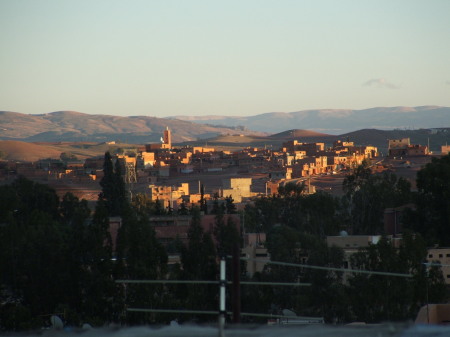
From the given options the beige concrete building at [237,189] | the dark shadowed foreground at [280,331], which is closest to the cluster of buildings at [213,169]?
the beige concrete building at [237,189]

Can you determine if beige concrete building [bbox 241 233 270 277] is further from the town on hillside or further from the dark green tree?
the dark green tree

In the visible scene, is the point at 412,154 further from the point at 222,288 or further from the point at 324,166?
the point at 222,288

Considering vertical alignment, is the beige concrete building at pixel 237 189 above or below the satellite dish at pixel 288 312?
below

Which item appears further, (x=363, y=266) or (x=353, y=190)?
(x=353, y=190)

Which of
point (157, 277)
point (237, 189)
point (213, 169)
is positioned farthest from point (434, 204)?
point (213, 169)

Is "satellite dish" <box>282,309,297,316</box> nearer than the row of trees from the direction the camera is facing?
Yes

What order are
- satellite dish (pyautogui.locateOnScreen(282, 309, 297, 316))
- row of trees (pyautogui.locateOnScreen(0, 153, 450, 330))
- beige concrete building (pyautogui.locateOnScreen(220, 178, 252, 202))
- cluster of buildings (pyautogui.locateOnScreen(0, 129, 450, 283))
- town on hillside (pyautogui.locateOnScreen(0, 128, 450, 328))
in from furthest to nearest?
cluster of buildings (pyautogui.locateOnScreen(0, 129, 450, 283)) < beige concrete building (pyautogui.locateOnScreen(220, 178, 252, 202)) < town on hillside (pyautogui.locateOnScreen(0, 128, 450, 328)) < row of trees (pyautogui.locateOnScreen(0, 153, 450, 330)) < satellite dish (pyautogui.locateOnScreen(282, 309, 297, 316))

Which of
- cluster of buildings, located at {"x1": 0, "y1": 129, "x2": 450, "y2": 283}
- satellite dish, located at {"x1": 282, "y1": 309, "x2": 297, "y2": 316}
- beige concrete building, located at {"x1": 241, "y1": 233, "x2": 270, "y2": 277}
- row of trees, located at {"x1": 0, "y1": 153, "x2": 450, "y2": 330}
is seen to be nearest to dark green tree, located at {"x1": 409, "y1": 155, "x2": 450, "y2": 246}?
beige concrete building, located at {"x1": 241, "y1": 233, "x2": 270, "y2": 277}

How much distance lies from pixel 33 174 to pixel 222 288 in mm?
59778

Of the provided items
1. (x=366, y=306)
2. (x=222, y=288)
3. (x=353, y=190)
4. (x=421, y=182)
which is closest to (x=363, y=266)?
(x=366, y=306)

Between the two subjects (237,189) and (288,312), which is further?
(237,189)

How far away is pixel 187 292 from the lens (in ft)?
67.7

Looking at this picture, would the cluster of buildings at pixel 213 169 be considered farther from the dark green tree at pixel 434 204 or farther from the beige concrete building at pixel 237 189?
the dark green tree at pixel 434 204

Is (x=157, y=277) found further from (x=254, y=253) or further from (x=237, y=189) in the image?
(x=237, y=189)
